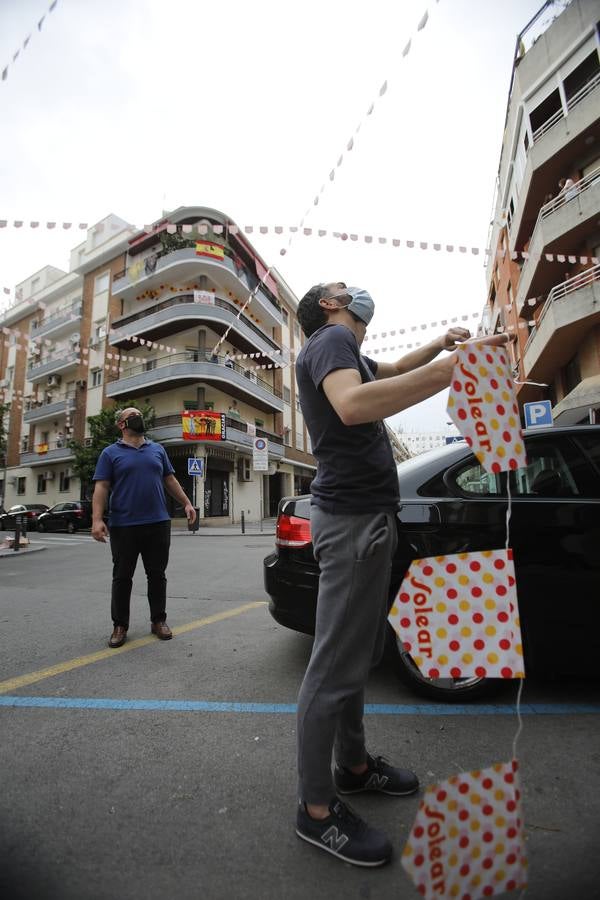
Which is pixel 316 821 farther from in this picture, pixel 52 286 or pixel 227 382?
pixel 52 286

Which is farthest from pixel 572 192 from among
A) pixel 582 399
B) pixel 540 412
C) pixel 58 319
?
pixel 58 319

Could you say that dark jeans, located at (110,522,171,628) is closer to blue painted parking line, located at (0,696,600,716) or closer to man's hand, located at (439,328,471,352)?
blue painted parking line, located at (0,696,600,716)

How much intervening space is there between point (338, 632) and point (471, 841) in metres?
0.66

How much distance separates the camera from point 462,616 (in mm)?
1451

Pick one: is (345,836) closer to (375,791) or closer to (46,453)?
(375,791)

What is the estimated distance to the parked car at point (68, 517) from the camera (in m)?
20.9

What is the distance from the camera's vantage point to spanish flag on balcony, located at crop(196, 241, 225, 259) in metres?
24.0

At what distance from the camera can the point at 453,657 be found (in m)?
1.46

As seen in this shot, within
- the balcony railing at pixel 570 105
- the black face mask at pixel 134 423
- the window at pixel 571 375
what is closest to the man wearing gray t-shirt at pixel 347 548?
the black face mask at pixel 134 423

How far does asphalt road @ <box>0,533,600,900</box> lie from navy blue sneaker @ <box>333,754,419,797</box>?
0.13ft

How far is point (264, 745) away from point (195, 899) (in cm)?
87

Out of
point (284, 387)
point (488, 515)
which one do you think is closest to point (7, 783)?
point (488, 515)

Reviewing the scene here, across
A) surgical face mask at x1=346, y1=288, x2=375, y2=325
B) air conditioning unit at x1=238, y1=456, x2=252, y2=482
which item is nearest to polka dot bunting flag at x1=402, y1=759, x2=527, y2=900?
surgical face mask at x1=346, y1=288, x2=375, y2=325

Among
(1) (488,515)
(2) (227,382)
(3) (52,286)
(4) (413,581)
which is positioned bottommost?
(4) (413,581)
